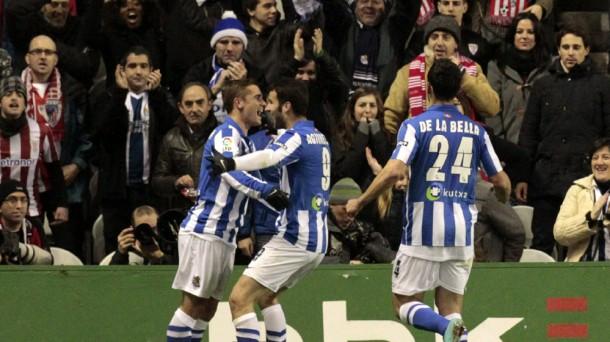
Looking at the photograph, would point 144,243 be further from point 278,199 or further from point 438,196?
point 438,196

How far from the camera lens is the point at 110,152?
51.9 ft

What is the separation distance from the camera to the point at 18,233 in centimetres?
1473

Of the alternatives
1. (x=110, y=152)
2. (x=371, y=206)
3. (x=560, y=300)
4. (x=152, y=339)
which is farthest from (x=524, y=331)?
(x=110, y=152)

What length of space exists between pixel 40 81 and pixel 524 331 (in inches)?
182

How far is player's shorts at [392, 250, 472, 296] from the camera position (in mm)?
12844

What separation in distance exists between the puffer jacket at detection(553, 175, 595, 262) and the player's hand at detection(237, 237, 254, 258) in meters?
2.31

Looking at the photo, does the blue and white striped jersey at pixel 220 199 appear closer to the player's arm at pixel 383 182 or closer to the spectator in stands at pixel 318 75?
the player's arm at pixel 383 182

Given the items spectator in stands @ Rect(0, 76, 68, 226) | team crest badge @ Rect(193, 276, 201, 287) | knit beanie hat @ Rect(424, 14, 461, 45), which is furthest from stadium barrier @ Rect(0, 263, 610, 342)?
knit beanie hat @ Rect(424, 14, 461, 45)

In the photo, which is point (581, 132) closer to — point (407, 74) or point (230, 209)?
point (407, 74)

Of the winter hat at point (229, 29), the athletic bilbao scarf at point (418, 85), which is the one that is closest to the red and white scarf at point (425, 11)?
the athletic bilbao scarf at point (418, 85)

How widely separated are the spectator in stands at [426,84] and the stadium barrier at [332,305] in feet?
5.08

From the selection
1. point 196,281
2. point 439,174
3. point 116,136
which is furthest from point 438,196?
point 116,136

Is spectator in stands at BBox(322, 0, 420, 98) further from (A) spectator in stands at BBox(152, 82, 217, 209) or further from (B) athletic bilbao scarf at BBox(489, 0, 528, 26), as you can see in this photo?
(A) spectator in stands at BBox(152, 82, 217, 209)

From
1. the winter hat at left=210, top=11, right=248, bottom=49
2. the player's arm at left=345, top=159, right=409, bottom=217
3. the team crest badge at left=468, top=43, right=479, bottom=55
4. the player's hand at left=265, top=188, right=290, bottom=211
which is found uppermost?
the winter hat at left=210, top=11, right=248, bottom=49
